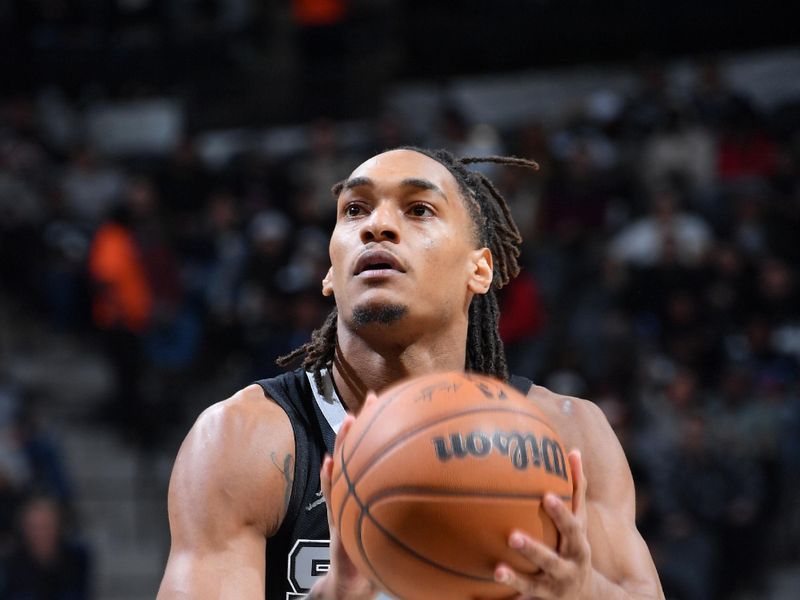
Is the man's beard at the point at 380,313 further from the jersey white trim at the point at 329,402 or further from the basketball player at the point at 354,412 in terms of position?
the jersey white trim at the point at 329,402

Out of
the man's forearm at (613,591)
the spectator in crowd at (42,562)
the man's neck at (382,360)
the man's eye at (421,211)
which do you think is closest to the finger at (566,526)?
the man's forearm at (613,591)

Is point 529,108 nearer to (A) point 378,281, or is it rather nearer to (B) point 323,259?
Result: (B) point 323,259

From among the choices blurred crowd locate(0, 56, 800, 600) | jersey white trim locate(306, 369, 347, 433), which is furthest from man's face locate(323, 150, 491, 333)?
blurred crowd locate(0, 56, 800, 600)

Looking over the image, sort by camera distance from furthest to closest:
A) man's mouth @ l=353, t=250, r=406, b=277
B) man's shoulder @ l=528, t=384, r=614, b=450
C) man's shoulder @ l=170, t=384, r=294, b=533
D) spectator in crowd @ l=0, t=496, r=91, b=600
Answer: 1. spectator in crowd @ l=0, t=496, r=91, b=600
2. man's shoulder @ l=528, t=384, r=614, b=450
3. man's mouth @ l=353, t=250, r=406, b=277
4. man's shoulder @ l=170, t=384, r=294, b=533

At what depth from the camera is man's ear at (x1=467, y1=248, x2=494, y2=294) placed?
3.54 metres

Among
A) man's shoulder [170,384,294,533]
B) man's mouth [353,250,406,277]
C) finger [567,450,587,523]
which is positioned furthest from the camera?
man's mouth [353,250,406,277]

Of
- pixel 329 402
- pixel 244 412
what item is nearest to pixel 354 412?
pixel 329 402

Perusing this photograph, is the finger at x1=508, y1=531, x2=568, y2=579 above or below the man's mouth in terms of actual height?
below

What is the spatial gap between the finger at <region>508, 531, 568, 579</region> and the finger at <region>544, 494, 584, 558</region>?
0.18ft

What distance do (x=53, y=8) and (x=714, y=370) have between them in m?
7.32

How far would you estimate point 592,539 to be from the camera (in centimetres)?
328

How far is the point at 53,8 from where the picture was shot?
39.3 feet

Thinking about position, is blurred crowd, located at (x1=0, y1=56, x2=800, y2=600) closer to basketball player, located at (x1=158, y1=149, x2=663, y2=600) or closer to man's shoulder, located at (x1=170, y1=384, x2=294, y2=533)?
basketball player, located at (x1=158, y1=149, x2=663, y2=600)

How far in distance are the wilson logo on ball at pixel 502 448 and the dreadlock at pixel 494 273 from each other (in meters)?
1.05
